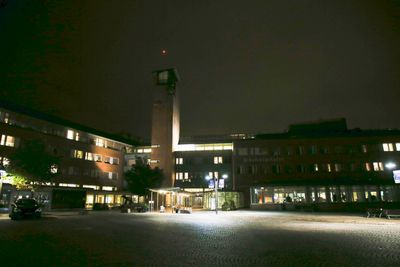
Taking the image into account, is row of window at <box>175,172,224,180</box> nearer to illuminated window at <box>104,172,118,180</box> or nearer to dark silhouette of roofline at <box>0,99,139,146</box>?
illuminated window at <box>104,172,118,180</box>

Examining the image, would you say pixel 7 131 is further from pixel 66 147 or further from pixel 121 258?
pixel 121 258

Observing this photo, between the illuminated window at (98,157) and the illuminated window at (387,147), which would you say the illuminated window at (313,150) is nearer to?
the illuminated window at (387,147)

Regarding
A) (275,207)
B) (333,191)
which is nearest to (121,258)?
(275,207)

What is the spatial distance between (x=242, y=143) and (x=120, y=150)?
29444 millimetres

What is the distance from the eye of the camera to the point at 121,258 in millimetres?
8711

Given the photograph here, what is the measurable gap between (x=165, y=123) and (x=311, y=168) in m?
32.6

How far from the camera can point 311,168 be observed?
5453 cm

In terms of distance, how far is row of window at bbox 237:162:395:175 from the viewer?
173 feet

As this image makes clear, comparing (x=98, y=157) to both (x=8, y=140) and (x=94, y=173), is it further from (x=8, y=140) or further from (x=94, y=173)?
(x=8, y=140)

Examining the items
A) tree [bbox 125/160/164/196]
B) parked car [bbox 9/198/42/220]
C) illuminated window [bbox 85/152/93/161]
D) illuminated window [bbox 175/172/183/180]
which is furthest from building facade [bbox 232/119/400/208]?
parked car [bbox 9/198/42/220]

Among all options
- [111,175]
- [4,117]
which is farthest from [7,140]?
[111,175]

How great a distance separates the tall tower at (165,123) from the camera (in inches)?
2464

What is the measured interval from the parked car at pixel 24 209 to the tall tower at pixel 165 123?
37.2 m

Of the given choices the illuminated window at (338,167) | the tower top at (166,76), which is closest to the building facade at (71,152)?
the tower top at (166,76)
